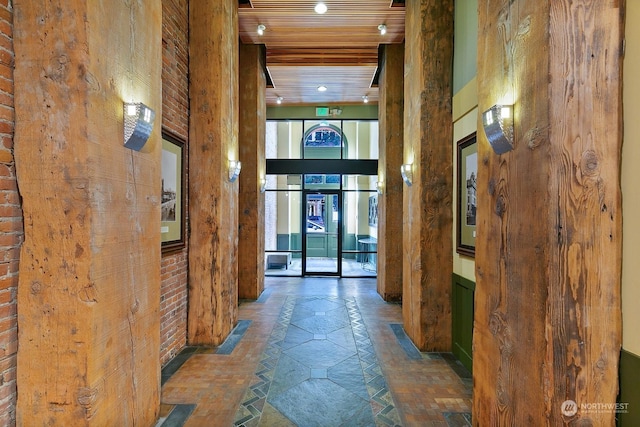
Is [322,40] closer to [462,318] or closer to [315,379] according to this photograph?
[462,318]

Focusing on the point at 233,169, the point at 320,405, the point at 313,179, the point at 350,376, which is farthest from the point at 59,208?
the point at 313,179

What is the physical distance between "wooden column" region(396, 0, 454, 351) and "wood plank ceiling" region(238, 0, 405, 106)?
138 cm

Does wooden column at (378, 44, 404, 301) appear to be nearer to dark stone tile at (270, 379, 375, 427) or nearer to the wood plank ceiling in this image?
the wood plank ceiling

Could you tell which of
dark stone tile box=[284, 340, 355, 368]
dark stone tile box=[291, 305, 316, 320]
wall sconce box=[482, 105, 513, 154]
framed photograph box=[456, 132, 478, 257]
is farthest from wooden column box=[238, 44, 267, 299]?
wall sconce box=[482, 105, 513, 154]

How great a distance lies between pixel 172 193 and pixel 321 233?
5256 mm

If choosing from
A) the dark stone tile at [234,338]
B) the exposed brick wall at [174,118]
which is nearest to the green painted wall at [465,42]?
the exposed brick wall at [174,118]

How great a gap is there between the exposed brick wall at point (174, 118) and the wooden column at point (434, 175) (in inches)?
108

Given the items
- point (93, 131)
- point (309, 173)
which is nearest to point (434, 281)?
point (93, 131)

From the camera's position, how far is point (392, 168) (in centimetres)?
589

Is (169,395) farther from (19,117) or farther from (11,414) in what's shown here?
(19,117)

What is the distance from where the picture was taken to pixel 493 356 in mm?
1843

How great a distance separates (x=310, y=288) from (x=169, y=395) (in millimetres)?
4065

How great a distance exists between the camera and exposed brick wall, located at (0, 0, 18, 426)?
61.9 inches

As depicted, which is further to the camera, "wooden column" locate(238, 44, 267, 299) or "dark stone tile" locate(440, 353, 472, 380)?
"wooden column" locate(238, 44, 267, 299)
